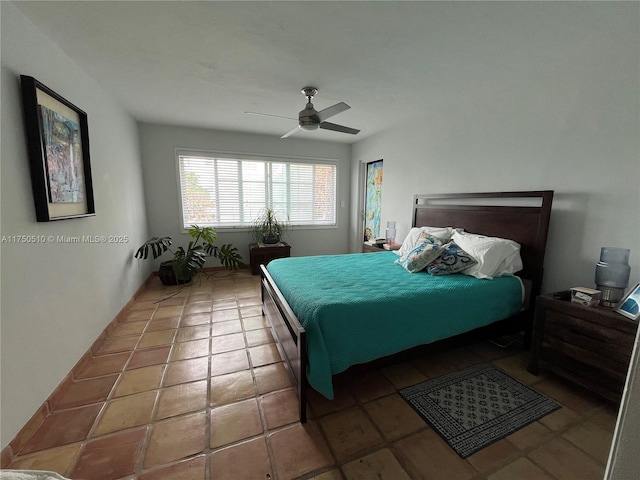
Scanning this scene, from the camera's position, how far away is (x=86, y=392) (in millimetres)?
1803

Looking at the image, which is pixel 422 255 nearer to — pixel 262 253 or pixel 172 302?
pixel 262 253

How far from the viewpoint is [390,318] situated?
171 centimetres

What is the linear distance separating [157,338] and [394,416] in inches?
86.3

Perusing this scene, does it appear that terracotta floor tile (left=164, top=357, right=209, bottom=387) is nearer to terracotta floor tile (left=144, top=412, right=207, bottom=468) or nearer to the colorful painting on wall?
terracotta floor tile (left=144, top=412, right=207, bottom=468)

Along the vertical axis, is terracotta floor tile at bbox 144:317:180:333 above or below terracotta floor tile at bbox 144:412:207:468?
above

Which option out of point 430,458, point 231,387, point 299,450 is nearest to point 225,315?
point 231,387

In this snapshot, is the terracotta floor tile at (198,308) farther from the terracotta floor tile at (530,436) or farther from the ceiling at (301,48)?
the terracotta floor tile at (530,436)

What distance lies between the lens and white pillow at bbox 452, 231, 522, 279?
2.26m

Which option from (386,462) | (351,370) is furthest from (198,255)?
(386,462)

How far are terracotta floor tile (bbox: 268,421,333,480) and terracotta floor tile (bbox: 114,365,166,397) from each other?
103cm

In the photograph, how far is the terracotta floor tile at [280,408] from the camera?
1577 mm

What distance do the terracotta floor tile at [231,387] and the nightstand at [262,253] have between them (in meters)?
2.59

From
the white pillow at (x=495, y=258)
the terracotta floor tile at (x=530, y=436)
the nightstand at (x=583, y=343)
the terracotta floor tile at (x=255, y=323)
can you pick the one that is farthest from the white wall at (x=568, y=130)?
the terracotta floor tile at (x=255, y=323)

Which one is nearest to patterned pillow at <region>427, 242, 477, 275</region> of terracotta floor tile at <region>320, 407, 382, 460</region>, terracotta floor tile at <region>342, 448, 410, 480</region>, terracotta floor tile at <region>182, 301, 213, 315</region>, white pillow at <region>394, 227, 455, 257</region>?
white pillow at <region>394, 227, 455, 257</region>
